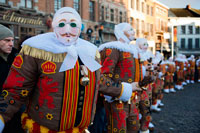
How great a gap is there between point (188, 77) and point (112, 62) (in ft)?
43.6

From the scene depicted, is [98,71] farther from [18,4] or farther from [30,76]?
[18,4]

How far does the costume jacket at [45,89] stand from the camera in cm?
183

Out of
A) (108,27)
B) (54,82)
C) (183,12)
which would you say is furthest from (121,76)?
(183,12)

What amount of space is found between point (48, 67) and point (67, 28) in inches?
14.4

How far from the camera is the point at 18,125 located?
260 centimetres

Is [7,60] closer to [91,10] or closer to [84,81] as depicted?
[84,81]

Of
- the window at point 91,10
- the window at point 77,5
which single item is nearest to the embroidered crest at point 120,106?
the window at point 77,5

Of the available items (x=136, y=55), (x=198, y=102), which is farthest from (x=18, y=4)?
(x=136, y=55)

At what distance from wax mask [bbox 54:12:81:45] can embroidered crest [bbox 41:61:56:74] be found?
22cm

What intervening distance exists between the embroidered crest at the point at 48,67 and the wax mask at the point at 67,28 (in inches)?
Answer: 8.7

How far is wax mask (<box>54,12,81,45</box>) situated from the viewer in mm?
1944

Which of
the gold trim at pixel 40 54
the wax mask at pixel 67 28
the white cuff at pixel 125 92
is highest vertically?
the wax mask at pixel 67 28

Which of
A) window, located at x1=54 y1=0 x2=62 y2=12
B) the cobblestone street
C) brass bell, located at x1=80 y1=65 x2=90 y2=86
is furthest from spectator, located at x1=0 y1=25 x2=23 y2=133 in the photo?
window, located at x1=54 y1=0 x2=62 y2=12

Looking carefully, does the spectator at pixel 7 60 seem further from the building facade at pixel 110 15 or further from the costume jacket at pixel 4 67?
the building facade at pixel 110 15
